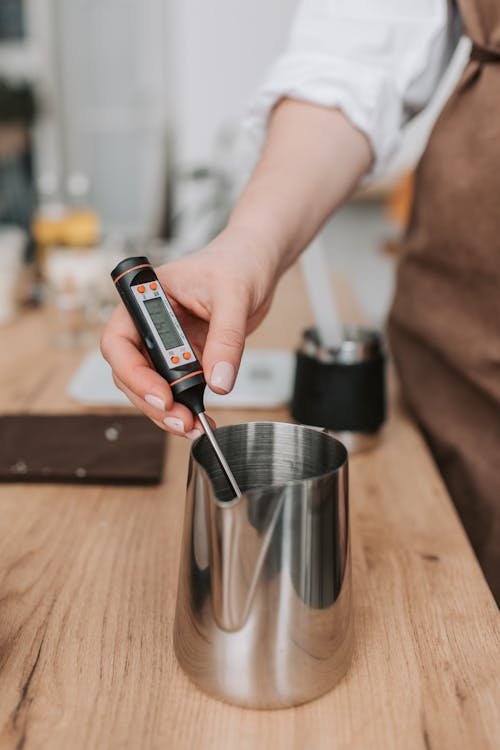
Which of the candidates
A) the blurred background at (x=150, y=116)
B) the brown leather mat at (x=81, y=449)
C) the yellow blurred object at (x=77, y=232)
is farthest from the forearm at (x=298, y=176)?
the blurred background at (x=150, y=116)

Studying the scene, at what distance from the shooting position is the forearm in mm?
694

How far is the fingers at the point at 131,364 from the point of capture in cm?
52

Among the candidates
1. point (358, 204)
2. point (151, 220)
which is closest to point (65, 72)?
point (151, 220)

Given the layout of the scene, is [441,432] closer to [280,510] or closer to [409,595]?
[409,595]

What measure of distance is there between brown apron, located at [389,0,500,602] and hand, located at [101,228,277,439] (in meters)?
0.21

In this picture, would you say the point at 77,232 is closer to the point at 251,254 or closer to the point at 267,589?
the point at 251,254

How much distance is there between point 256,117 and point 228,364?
45cm

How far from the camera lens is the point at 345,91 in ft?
2.55

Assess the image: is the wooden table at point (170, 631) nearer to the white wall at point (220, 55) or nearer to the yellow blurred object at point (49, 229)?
the yellow blurred object at point (49, 229)

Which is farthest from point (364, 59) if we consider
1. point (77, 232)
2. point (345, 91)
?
point (77, 232)

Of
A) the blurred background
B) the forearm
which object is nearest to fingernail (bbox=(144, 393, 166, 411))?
the forearm

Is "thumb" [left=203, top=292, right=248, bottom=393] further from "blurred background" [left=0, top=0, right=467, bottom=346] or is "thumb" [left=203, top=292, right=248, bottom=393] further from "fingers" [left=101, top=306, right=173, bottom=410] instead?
"blurred background" [left=0, top=0, right=467, bottom=346]

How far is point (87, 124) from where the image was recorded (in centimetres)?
390

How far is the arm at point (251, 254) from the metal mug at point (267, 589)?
0.10 m
